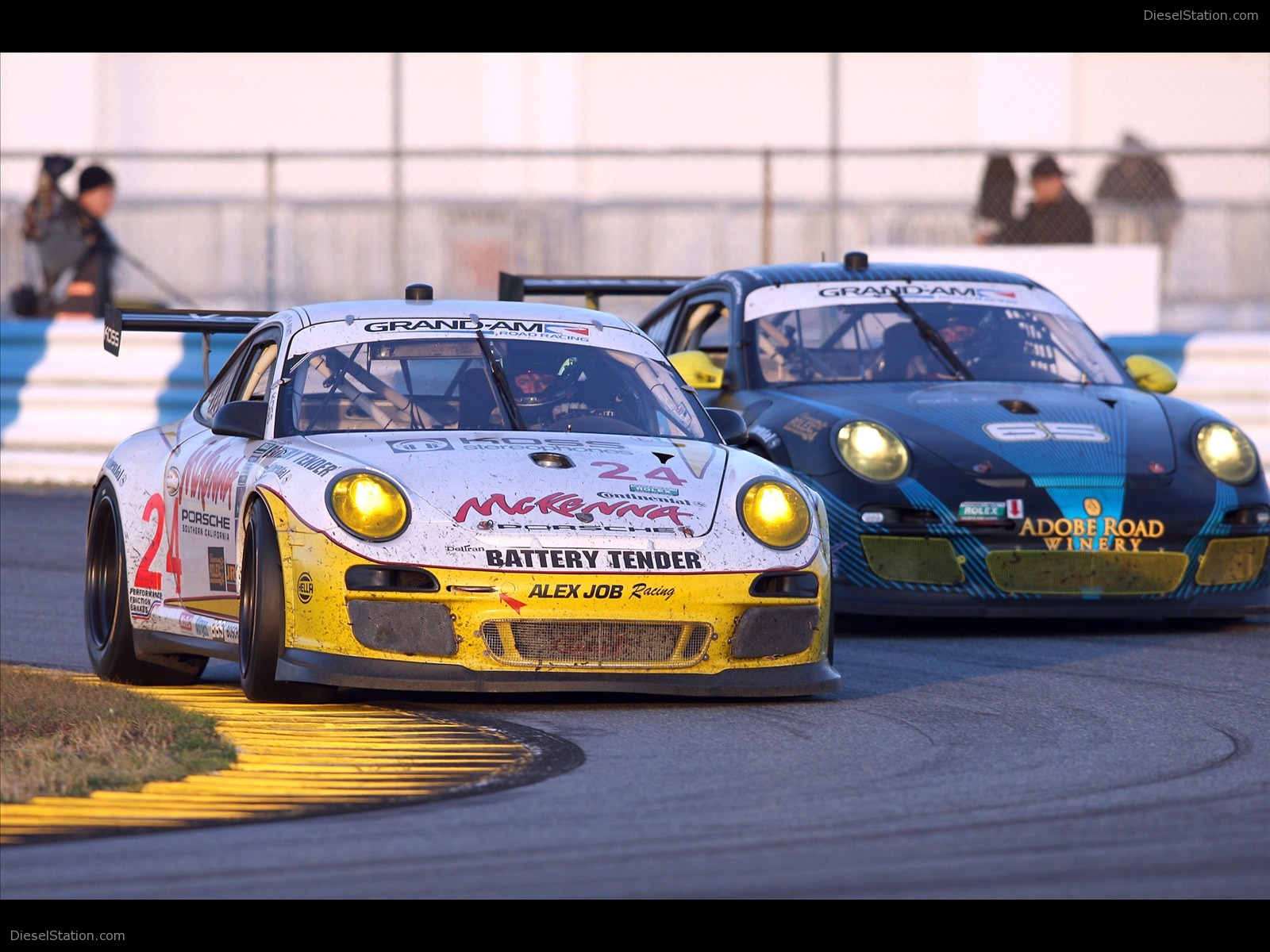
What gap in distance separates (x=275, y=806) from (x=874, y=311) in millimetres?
5120

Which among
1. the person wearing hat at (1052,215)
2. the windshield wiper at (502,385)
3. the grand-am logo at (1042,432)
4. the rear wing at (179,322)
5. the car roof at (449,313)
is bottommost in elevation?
the grand-am logo at (1042,432)

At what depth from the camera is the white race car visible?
6.59 metres

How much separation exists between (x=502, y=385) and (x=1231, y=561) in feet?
9.53

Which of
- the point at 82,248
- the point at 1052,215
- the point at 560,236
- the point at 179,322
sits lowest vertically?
the point at 179,322

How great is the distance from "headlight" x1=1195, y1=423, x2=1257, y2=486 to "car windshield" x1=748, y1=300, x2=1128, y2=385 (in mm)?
714

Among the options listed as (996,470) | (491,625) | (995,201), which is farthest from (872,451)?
(995,201)

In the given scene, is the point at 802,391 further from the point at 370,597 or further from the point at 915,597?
the point at 370,597

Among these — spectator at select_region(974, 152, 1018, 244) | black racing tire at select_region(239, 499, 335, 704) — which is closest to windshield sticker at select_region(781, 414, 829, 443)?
black racing tire at select_region(239, 499, 335, 704)

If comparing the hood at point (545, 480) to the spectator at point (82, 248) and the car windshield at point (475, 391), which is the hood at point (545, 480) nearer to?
the car windshield at point (475, 391)

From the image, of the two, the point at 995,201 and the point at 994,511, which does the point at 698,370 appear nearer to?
the point at 994,511

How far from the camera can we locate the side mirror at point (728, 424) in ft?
25.1

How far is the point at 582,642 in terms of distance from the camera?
6625 millimetres

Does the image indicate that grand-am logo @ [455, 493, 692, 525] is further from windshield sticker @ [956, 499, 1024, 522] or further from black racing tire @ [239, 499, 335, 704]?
windshield sticker @ [956, 499, 1024, 522]

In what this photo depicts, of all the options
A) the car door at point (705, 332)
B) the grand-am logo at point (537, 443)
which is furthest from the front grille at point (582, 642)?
the car door at point (705, 332)
